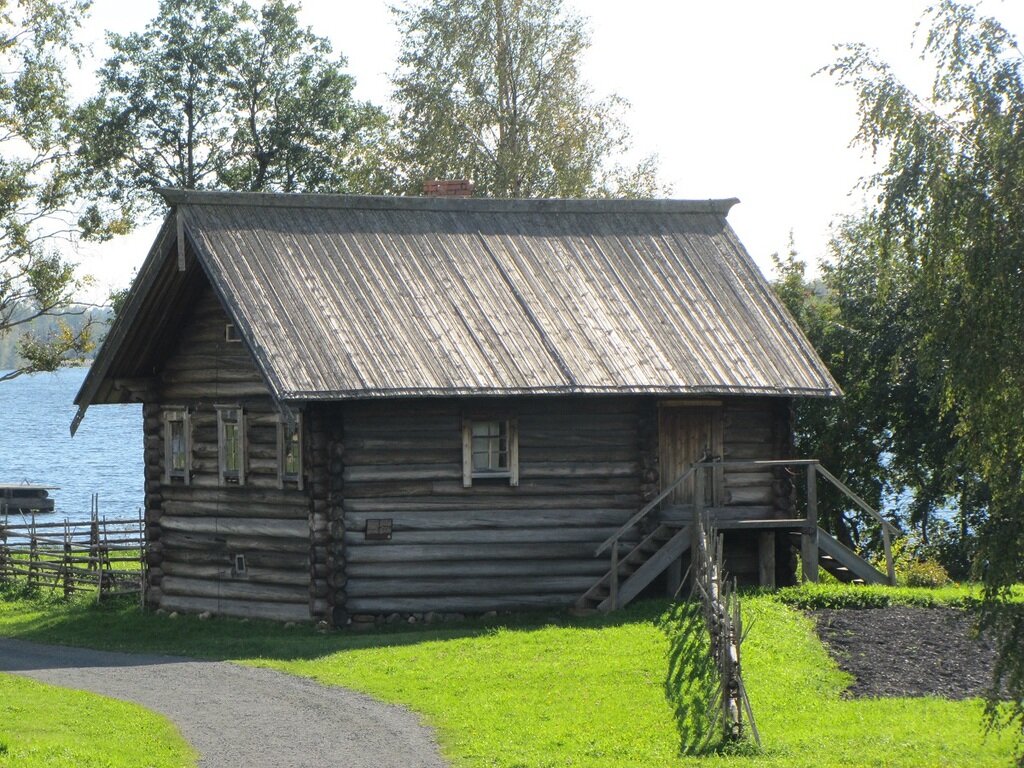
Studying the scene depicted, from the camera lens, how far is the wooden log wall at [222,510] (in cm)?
2448

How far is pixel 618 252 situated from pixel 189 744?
49.6 ft

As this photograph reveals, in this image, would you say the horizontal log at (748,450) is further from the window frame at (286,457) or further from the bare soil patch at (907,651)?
the window frame at (286,457)

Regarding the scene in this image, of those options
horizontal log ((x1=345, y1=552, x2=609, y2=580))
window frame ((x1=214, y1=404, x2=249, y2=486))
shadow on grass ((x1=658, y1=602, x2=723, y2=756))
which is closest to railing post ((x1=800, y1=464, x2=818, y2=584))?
shadow on grass ((x1=658, y1=602, x2=723, y2=756))

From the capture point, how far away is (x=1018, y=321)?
12.3m

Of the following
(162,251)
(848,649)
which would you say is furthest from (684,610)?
(162,251)

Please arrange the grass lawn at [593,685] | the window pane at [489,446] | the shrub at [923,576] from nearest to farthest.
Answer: the grass lawn at [593,685], the window pane at [489,446], the shrub at [923,576]

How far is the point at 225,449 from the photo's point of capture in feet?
84.6

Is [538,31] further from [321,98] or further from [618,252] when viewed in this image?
[618,252]

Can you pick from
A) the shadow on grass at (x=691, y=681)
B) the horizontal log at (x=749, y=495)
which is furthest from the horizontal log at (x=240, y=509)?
the horizontal log at (x=749, y=495)

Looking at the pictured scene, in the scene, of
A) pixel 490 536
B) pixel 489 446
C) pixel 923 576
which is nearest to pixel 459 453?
pixel 489 446

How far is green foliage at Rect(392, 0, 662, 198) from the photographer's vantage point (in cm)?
4538

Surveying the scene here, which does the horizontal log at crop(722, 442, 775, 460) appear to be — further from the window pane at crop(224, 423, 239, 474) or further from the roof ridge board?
the window pane at crop(224, 423, 239, 474)

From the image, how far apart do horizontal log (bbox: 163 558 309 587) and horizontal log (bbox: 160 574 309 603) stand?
67 millimetres

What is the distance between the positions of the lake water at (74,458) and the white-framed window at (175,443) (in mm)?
19243
